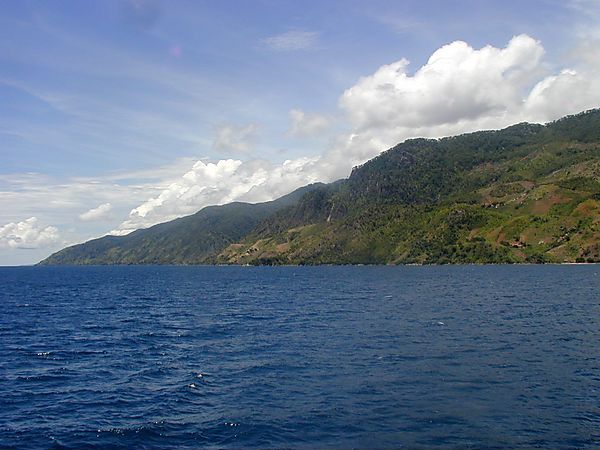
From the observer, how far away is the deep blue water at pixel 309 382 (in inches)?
1458

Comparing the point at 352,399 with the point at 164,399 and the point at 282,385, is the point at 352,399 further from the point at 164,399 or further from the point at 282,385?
the point at 164,399

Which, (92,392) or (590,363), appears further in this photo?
(590,363)

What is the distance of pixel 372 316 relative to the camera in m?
Answer: 98.8

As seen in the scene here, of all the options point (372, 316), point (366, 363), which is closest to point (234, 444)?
point (366, 363)

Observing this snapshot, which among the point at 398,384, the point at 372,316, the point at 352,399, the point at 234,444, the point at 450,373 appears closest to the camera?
the point at 234,444

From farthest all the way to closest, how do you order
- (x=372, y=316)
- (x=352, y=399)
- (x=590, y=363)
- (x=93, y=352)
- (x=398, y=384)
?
1. (x=372, y=316)
2. (x=93, y=352)
3. (x=590, y=363)
4. (x=398, y=384)
5. (x=352, y=399)

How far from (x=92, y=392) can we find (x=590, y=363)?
5249 cm

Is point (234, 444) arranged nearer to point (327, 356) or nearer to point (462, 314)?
point (327, 356)

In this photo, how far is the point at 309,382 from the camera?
50.6 meters

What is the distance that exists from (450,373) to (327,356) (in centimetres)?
1528

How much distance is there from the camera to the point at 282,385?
50.0 m

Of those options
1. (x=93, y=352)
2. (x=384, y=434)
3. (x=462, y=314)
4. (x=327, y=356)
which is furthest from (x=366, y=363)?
(x=462, y=314)

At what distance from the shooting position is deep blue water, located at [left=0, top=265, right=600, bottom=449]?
121 ft

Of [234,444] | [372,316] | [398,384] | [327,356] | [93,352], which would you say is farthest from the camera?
[372,316]
